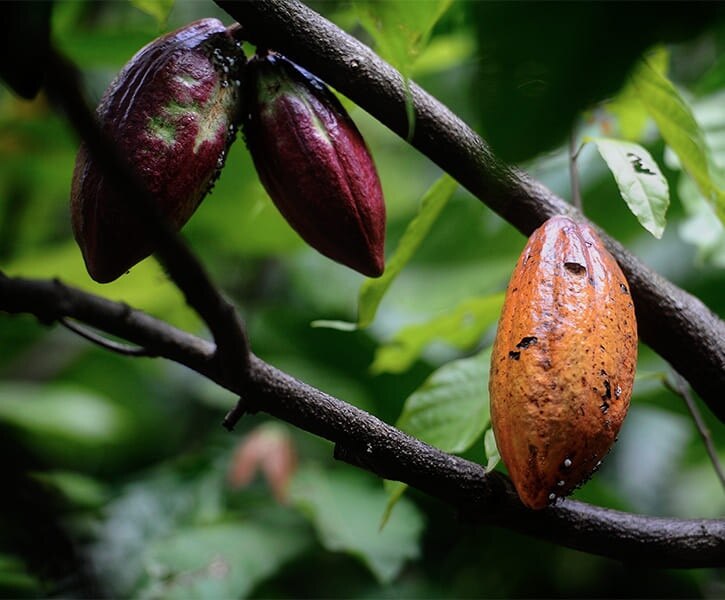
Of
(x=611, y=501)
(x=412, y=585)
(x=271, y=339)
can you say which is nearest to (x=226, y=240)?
(x=271, y=339)

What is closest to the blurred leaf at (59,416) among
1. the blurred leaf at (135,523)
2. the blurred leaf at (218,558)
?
the blurred leaf at (135,523)

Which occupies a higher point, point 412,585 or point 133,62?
point 133,62

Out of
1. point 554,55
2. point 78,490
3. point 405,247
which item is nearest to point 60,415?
point 78,490

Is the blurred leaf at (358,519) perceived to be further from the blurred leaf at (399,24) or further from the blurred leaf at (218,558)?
the blurred leaf at (399,24)

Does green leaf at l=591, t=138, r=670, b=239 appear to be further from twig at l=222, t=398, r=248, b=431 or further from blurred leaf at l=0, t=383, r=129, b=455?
blurred leaf at l=0, t=383, r=129, b=455

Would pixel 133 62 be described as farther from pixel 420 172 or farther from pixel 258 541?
pixel 420 172

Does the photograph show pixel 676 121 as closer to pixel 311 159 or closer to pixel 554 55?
pixel 311 159
